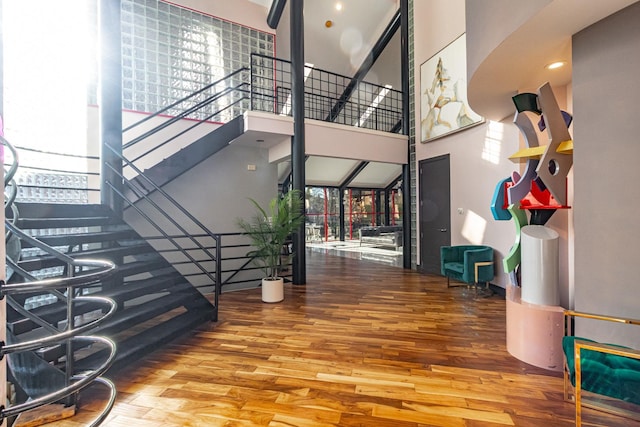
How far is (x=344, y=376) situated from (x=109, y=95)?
13.6ft

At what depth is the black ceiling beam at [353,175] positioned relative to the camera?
1038cm

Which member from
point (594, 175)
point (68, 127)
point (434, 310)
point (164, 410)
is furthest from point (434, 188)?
point (68, 127)

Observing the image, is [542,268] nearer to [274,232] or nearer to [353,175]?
[274,232]

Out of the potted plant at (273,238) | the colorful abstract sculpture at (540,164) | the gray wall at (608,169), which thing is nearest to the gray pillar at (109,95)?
the potted plant at (273,238)

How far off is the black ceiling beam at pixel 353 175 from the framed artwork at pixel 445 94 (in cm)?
420

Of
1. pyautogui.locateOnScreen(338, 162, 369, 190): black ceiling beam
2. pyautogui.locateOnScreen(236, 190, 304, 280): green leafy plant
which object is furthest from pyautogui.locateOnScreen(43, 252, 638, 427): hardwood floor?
pyautogui.locateOnScreen(338, 162, 369, 190): black ceiling beam

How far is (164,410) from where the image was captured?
1964 mm

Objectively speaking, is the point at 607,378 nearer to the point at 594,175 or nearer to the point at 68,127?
the point at 594,175

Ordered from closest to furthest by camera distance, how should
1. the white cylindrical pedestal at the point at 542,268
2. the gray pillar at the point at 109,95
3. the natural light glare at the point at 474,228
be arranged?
the white cylindrical pedestal at the point at 542,268 < the gray pillar at the point at 109,95 < the natural light glare at the point at 474,228

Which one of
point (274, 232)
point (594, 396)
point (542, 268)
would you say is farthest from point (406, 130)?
Result: point (594, 396)

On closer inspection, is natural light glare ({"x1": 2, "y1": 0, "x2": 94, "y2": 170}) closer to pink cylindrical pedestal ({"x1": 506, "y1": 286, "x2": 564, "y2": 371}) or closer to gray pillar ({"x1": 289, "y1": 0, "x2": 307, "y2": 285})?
gray pillar ({"x1": 289, "y1": 0, "x2": 307, "y2": 285})

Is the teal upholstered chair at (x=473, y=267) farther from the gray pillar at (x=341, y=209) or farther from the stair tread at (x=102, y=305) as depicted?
the gray pillar at (x=341, y=209)

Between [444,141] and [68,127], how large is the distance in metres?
6.04

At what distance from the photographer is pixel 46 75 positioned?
362 cm
